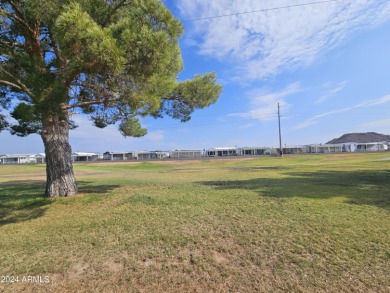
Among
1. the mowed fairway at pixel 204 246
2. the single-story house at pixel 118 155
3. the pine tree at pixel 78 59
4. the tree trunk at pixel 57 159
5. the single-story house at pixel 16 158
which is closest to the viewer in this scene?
the mowed fairway at pixel 204 246

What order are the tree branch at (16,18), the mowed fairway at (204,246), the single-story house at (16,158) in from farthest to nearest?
the single-story house at (16,158) < the tree branch at (16,18) < the mowed fairway at (204,246)

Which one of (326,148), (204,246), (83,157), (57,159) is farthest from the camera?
(83,157)

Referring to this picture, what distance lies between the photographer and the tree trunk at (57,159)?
26.5 feet

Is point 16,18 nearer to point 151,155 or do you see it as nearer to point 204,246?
point 204,246

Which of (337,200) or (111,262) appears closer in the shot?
(111,262)

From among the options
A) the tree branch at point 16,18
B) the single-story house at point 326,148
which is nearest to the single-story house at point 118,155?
the single-story house at point 326,148

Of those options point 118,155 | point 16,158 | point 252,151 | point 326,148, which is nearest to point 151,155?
point 118,155

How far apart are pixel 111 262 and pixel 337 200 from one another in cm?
591

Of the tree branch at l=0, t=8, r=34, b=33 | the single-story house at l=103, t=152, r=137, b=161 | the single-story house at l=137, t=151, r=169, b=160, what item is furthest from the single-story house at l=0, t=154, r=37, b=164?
the tree branch at l=0, t=8, r=34, b=33

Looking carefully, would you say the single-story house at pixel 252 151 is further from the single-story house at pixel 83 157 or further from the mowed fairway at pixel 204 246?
the mowed fairway at pixel 204 246

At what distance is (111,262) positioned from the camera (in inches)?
174

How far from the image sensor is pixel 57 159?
8.08 m

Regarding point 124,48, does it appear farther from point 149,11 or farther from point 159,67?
point 149,11

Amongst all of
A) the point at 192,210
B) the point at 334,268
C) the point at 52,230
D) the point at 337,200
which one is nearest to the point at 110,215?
the point at 52,230
